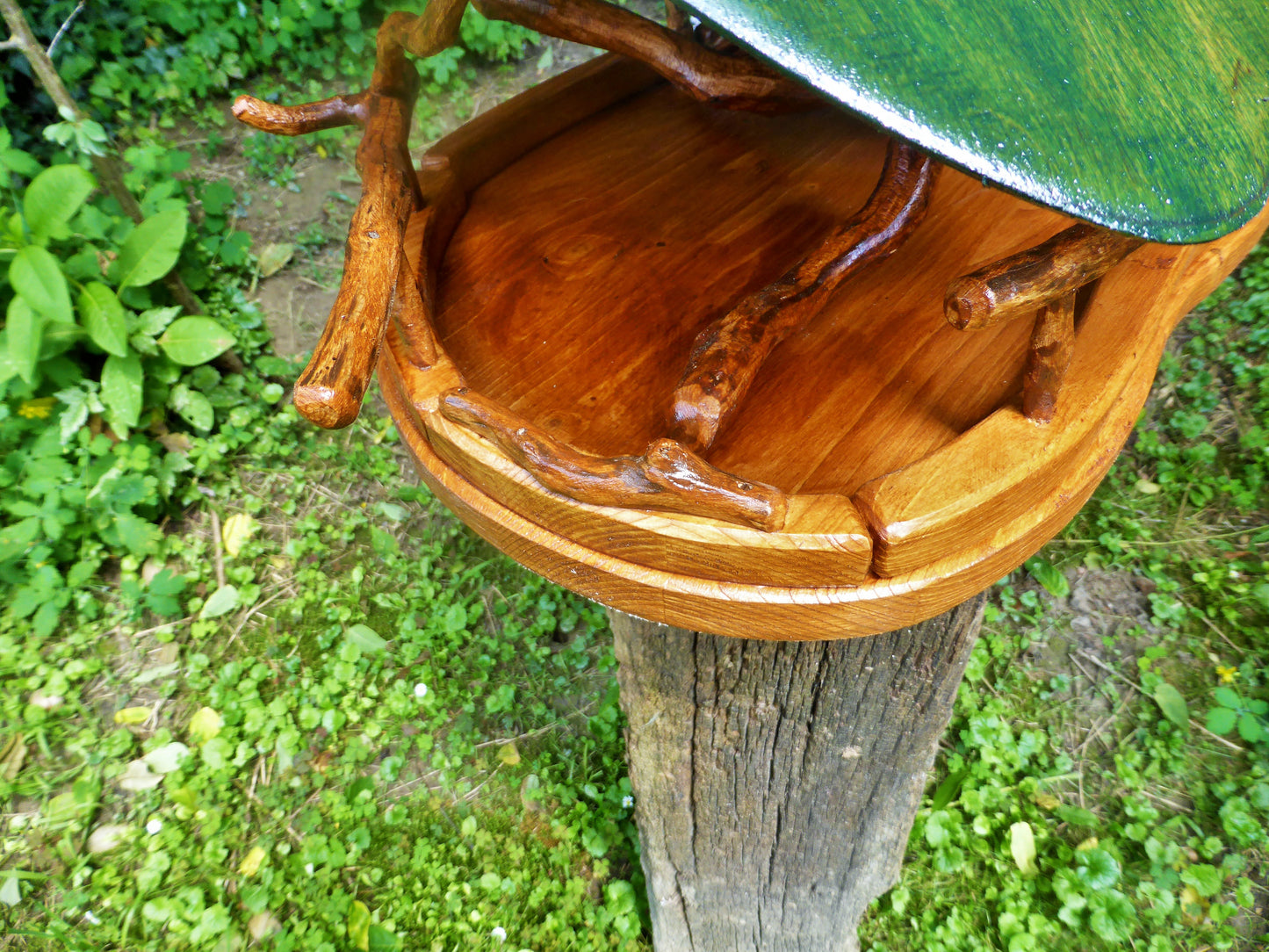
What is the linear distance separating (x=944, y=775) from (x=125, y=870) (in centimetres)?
166

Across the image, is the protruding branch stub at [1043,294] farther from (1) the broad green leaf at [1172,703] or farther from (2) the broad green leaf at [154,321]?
(2) the broad green leaf at [154,321]

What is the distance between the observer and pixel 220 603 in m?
1.98

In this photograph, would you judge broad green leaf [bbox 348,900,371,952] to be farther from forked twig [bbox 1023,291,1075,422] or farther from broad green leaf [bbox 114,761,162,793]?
forked twig [bbox 1023,291,1075,422]

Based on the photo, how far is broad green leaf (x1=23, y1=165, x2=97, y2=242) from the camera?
1811 mm

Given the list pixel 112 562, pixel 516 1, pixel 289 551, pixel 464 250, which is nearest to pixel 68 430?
pixel 112 562

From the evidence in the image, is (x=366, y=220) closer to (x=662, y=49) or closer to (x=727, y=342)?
(x=727, y=342)

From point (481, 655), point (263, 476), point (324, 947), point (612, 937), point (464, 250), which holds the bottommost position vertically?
point (612, 937)

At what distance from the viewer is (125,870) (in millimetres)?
1656

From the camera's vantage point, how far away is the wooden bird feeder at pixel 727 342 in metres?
0.67

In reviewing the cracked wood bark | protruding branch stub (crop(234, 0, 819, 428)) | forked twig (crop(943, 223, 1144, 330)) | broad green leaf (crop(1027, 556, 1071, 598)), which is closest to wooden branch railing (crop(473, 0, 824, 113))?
protruding branch stub (crop(234, 0, 819, 428))

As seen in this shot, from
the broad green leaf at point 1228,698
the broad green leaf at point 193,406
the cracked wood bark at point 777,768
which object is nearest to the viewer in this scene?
the cracked wood bark at point 777,768

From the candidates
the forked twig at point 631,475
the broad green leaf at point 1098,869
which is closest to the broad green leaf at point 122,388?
the forked twig at point 631,475

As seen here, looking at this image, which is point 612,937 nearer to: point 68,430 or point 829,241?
point 829,241

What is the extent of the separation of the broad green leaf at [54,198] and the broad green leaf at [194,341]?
0.30 m
